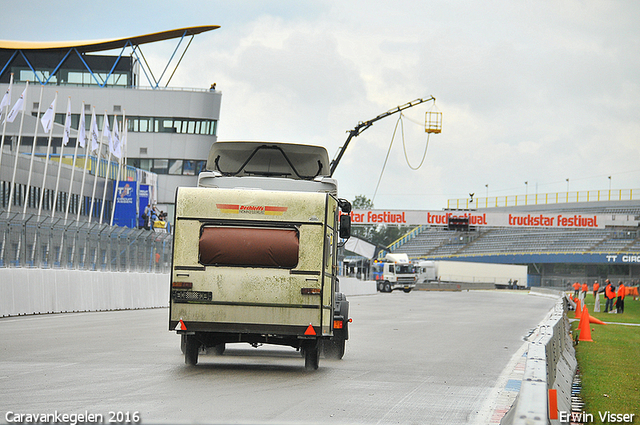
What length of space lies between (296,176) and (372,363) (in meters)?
3.22

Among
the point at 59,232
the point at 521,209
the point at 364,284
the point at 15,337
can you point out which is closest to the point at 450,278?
the point at 521,209

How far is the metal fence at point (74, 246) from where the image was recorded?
2252 centimetres

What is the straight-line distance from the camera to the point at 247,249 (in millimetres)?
11000

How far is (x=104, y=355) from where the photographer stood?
1270 centimetres

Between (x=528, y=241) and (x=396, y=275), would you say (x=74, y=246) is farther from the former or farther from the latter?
(x=528, y=241)

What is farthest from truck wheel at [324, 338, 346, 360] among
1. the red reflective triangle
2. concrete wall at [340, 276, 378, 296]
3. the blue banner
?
the blue banner

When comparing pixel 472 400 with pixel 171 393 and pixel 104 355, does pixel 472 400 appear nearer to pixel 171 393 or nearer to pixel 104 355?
pixel 171 393

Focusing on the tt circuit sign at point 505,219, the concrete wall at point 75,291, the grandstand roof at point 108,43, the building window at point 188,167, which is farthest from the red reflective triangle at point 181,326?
the building window at point 188,167

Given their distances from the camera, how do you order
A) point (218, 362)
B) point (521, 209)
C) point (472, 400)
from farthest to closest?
point (521, 209) < point (218, 362) < point (472, 400)

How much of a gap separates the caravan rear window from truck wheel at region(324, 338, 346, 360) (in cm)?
287

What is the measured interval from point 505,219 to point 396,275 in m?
11.7

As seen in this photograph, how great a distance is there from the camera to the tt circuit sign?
6688 centimetres

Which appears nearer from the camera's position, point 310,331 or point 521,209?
point 310,331

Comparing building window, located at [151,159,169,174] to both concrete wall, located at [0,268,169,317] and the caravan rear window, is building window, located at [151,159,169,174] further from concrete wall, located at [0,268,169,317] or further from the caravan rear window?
the caravan rear window
